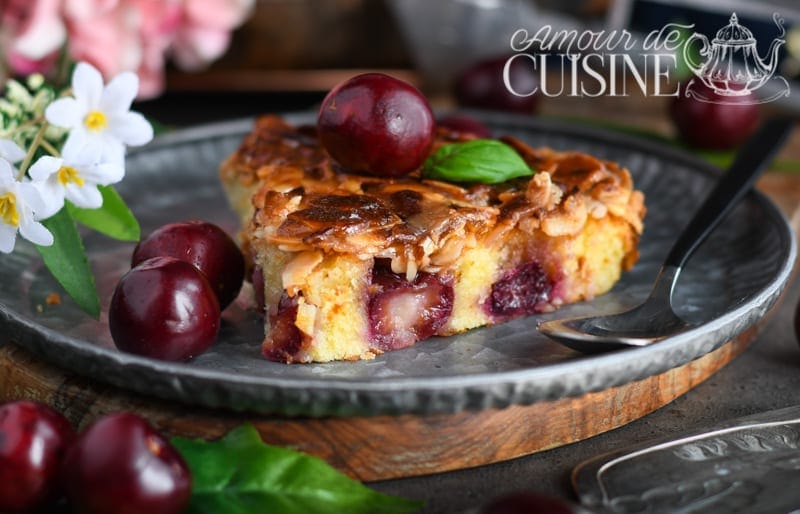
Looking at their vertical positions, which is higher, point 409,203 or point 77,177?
point 409,203

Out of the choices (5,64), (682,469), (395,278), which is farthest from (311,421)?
(5,64)

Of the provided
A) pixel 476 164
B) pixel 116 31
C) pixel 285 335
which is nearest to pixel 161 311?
pixel 285 335

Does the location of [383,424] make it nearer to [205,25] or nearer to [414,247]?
[414,247]

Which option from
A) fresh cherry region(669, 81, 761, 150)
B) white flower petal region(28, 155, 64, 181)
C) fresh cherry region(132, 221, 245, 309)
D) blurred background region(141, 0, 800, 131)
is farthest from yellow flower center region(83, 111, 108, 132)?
fresh cherry region(669, 81, 761, 150)

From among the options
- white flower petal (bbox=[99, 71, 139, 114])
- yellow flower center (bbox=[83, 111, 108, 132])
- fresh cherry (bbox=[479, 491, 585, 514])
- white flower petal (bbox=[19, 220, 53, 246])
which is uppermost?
white flower petal (bbox=[99, 71, 139, 114])

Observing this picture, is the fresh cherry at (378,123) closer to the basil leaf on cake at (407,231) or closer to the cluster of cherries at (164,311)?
the basil leaf on cake at (407,231)

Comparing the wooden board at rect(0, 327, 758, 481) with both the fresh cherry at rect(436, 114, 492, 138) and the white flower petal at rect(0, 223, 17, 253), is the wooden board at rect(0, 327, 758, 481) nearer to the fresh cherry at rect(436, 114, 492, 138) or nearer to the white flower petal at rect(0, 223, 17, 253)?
the white flower petal at rect(0, 223, 17, 253)
